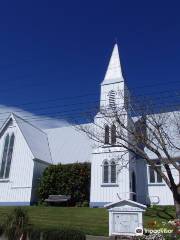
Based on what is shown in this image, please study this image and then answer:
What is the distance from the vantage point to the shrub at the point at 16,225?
14.0 m

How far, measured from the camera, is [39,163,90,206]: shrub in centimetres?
2978

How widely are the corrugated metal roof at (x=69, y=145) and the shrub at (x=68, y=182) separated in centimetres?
267

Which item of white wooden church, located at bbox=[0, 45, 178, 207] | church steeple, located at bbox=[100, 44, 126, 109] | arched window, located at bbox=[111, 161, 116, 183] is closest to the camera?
white wooden church, located at bbox=[0, 45, 178, 207]

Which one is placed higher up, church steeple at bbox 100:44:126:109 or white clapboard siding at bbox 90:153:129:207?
church steeple at bbox 100:44:126:109

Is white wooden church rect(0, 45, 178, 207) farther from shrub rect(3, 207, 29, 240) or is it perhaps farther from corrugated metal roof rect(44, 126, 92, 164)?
shrub rect(3, 207, 29, 240)

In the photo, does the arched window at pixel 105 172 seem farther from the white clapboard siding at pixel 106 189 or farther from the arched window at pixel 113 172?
the arched window at pixel 113 172

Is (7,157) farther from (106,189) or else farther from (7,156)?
(106,189)

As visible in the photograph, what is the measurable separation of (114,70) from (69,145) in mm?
9936

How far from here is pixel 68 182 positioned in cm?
3039

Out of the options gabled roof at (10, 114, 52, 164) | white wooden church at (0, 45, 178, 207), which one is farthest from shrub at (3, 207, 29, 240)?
gabled roof at (10, 114, 52, 164)

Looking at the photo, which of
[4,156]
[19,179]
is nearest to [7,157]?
[4,156]

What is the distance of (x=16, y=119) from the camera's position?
1374 inches

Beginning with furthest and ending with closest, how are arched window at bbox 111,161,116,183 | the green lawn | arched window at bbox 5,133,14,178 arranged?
arched window at bbox 5,133,14,178, arched window at bbox 111,161,116,183, the green lawn

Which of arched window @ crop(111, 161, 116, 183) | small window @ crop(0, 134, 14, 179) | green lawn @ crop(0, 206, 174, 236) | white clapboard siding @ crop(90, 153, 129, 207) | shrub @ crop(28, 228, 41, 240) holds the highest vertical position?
small window @ crop(0, 134, 14, 179)
